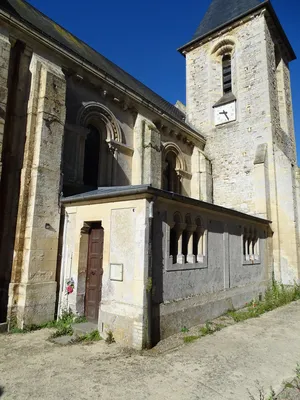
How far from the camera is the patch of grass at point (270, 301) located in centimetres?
750

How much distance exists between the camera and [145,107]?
11180 millimetres

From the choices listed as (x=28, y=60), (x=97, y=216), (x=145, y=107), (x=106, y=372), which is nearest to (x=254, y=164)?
(x=145, y=107)

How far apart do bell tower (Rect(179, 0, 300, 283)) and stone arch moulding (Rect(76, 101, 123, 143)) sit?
6.27 metres

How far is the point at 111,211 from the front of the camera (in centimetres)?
608

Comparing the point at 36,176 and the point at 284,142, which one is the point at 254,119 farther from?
the point at 36,176

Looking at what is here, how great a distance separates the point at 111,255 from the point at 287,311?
18.4 feet

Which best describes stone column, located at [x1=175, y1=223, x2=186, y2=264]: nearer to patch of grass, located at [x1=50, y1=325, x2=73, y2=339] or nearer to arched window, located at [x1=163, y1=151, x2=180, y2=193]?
patch of grass, located at [x1=50, y1=325, x2=73, y2=339]

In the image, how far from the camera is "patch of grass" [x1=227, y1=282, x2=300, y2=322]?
7.50 metres

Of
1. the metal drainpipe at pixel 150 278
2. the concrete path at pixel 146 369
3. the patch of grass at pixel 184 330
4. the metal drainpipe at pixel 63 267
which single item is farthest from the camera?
the metal drainpipe at pixel 63 267

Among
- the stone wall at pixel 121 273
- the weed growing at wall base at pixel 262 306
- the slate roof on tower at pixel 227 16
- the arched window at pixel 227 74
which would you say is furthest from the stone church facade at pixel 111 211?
the slate roof on tower at pixel 227 16

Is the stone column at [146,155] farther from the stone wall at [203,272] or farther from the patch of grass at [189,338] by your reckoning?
the patch of grass at [189,338]

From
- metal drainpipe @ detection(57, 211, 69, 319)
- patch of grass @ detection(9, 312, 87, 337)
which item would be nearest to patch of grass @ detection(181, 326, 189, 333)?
patch of grass @ detection(9, 312, 87, 337)

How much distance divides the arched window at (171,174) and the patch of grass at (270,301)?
5563 millimetres

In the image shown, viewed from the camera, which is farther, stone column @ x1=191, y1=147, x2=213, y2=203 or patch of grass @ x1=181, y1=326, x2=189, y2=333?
stone column @ x1=191, y1=147, x2=213, y2=203
